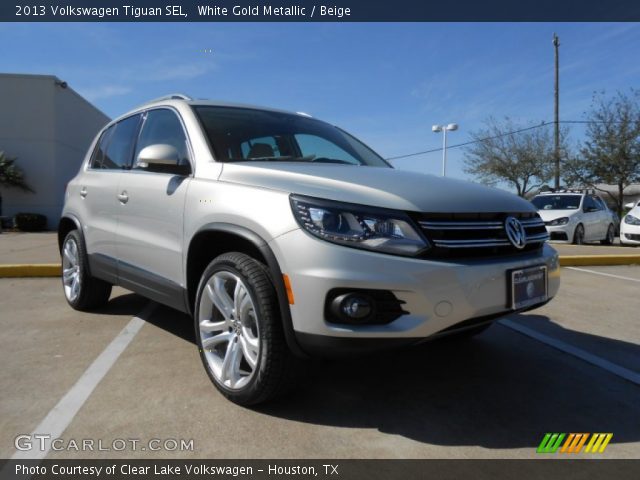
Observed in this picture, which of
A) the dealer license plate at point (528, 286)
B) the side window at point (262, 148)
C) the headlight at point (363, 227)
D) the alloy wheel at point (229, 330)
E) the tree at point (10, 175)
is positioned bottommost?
the alloy wheel at point (229, 330)

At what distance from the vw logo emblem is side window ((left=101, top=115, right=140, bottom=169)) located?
9.12 feet

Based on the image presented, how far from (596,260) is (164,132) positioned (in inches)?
280

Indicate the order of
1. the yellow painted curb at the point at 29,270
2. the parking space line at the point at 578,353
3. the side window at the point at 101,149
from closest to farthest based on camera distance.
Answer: the parking space line at the point at 578,353 → the side window at the point at 101,149 → the yellow painted curb at the point at 29,270

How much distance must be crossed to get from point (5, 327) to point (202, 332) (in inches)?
88.1

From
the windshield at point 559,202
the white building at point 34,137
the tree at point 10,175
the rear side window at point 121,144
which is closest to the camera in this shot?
the rear side window at point 121,144

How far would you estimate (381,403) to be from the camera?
246cm

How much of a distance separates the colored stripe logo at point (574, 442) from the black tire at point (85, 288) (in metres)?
3.62

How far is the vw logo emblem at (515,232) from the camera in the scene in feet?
7.79

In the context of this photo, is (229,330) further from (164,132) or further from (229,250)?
(164,132)

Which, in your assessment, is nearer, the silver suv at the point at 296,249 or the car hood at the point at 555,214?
the silver suv at the point at 296,249

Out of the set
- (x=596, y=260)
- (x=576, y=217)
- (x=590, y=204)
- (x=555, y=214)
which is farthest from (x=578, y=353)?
(x=590, y=204)

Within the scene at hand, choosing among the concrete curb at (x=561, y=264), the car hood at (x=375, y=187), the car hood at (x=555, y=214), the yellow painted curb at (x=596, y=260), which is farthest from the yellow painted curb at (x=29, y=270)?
the car hood at (x=555, y=214)

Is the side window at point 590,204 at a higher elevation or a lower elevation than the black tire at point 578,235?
Answer: higher

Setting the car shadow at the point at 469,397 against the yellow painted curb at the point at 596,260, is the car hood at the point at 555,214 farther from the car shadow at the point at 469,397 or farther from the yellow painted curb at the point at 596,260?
the car shadow at the point at 469,397
